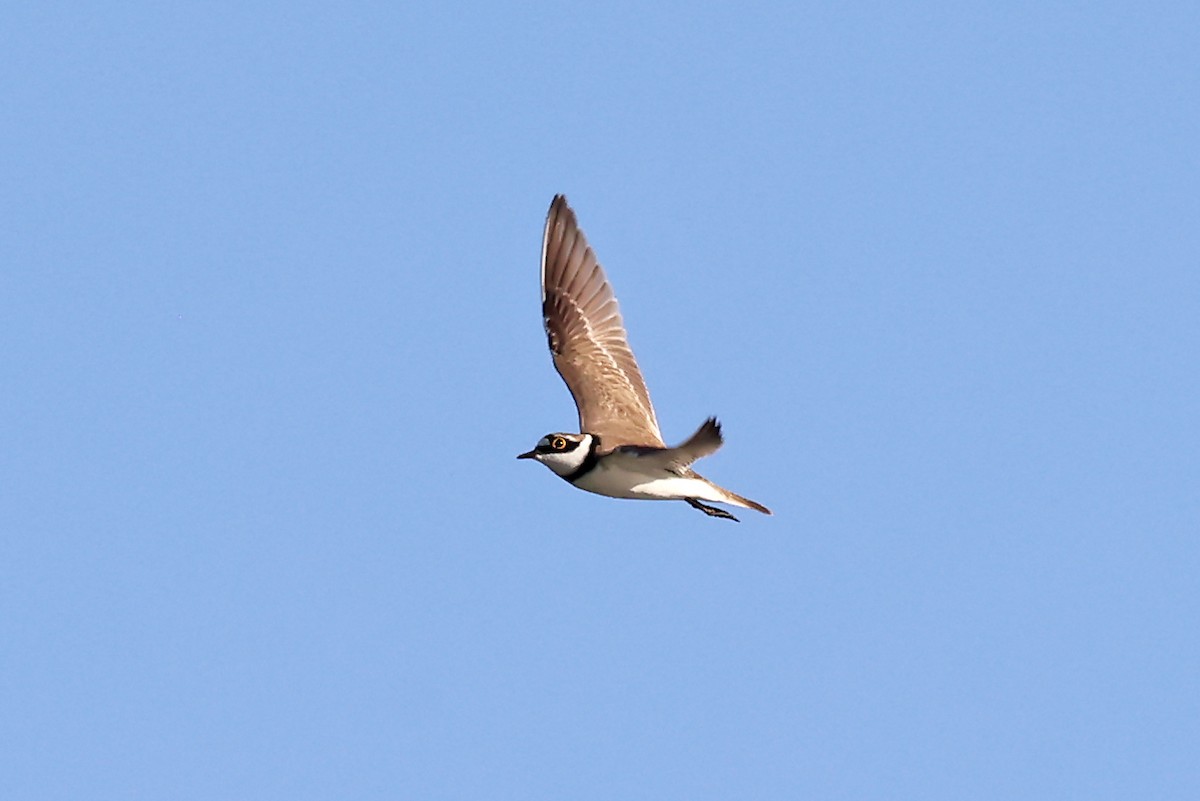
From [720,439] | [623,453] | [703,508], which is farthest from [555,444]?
[720,439]

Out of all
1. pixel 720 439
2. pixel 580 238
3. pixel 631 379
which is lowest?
pixel 720 439

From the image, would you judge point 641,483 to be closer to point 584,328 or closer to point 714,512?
point 714,512

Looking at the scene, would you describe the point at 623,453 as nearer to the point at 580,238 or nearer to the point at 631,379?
the point at 631,379

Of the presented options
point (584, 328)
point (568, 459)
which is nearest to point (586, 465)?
point (568, 459)

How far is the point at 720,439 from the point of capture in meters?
16.3

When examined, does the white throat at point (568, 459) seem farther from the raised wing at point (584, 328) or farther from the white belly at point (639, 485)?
the raised wing at point (584, 328)

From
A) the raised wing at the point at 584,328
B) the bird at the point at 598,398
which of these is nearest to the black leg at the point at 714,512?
the bird at the point at 598,398

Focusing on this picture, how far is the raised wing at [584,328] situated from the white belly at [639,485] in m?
2.19

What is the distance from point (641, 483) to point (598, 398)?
2.78m

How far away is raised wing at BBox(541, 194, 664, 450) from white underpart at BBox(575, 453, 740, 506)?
7.18 feet

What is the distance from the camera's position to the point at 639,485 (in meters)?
19.9

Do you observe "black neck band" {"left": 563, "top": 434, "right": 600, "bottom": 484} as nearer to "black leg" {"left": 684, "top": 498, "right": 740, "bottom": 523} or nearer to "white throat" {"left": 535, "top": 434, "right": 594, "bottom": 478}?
"white throat" {"left": 535, "top": 434, "right": 594, "bottom": 478}

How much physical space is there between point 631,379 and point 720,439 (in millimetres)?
6745

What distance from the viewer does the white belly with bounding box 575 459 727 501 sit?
19.7 m
